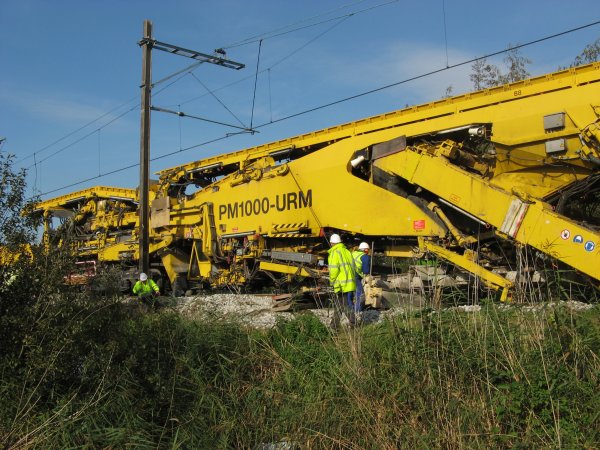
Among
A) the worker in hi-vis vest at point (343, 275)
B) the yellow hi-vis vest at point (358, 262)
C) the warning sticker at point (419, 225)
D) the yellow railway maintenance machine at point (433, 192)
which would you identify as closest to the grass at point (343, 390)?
the yellow railway maintenance machine at point (433, 192)

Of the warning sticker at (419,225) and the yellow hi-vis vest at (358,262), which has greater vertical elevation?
the warning sticker at (419,225)

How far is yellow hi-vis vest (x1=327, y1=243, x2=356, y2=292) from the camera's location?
797 cm

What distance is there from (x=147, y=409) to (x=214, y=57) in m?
12.4

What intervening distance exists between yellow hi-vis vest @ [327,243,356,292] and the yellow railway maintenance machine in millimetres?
1657

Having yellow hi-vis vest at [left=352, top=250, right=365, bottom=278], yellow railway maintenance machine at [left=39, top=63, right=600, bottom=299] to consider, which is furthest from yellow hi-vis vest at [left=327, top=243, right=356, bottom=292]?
yellow railway maintenance machine at [left=39, top=63, right=600, bottom=299]

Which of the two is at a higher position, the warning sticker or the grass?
the warning sticker

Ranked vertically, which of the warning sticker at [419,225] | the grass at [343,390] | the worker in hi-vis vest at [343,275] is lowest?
the grass at [343,390]

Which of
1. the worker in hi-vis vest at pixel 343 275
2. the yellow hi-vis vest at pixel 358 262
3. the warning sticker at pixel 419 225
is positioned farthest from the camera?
the warning sticker at pixel 419 225

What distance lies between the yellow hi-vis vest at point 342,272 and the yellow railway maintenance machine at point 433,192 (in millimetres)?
1657

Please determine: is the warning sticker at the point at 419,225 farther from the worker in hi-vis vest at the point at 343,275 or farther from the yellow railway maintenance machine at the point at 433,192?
the worker in hi-vis vest at the point at 343,275

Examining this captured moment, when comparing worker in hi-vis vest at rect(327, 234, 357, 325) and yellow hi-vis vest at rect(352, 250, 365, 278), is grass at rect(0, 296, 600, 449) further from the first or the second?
yellow hi-vis vest at rect(352, 250, 365, 278)

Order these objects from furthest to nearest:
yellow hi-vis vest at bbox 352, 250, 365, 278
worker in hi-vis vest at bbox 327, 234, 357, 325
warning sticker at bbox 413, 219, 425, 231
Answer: warning sticker at bbox 413, 219, 425, 231
yellow hi-vis vest at bbox 352, 250, 365, 278
worker in hi-vis vest at bbox 327, 234, 357, 325

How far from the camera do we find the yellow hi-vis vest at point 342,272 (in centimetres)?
797

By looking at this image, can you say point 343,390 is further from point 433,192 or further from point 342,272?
point 433,192
